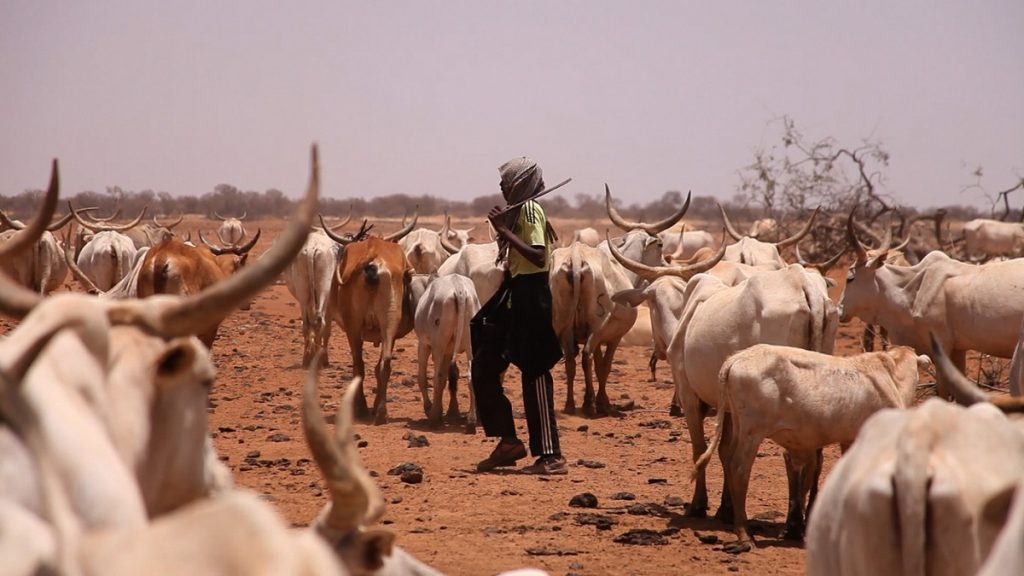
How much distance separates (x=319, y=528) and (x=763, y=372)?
423 centimetres

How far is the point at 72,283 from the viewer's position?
2764 centimetres

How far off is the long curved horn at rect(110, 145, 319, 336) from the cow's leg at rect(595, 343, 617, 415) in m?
10.2

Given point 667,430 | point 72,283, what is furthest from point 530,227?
point 72,283

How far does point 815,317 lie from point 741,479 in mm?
1586

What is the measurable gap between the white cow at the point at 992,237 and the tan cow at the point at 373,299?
553 inches

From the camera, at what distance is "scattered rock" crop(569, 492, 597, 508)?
8758 millimetres

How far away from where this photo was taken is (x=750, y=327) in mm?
8891

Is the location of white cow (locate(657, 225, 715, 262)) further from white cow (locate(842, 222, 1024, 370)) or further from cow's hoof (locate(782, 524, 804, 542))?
cow's hoof (locate(782, 524, 804, 542))

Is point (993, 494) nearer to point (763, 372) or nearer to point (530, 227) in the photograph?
point (763, 372)

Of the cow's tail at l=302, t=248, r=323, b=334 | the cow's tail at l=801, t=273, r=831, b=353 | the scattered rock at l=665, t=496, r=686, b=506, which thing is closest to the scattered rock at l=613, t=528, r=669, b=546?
the scattered rock at l=665, t=496, r=686, b=506

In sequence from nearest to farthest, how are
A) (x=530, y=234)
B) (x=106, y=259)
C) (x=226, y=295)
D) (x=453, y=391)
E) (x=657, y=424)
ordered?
(x=226, y=295) < (x=530, y=234) < (x=453, y=391) < (x=657, y=424) < (x=106, y=259)

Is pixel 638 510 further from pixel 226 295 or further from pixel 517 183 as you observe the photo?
pixel 226 295

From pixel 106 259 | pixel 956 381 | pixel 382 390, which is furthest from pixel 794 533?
pixel 106 259

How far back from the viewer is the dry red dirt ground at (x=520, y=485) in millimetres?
7484
